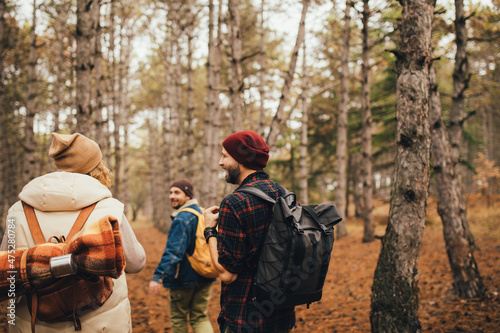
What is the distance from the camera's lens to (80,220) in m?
1.87

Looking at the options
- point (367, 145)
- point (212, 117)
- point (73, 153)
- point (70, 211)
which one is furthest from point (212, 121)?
point (70, 211)

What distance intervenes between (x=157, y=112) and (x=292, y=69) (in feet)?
69.8

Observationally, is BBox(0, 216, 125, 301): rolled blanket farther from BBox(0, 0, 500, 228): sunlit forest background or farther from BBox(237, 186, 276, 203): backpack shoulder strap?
BBox(0, 0, 500, 228): sunlit forest background

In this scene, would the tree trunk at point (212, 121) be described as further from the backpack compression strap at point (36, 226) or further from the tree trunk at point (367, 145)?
the backpack compression strap at point (36, 226)

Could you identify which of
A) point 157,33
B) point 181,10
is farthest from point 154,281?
point 157,33

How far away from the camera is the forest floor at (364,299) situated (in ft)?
13.9

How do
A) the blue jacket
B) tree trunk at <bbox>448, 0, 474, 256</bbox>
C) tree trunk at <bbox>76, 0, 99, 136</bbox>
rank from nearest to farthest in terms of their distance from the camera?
the blue jacket
tree trunk at <bbox>76, 0, 99, 136</bbox>
tree trunk at <bbox>448, 0, 474, 256</bbox>

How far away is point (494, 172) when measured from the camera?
15.9 meters

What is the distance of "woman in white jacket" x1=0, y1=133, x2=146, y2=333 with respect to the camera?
1837mm

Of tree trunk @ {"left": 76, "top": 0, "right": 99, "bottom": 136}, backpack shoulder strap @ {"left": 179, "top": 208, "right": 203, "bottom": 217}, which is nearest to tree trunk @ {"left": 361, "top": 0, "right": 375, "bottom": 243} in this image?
backpack shoulder strap @ {"left": 179, "top": 208, "right": 203, "bottom": 217}

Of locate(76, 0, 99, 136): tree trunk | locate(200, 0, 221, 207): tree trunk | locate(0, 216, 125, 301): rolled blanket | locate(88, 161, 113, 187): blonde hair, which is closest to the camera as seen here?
locate(0, 216, 125, 301): rolled blanket

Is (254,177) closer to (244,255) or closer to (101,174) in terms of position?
(244,255)

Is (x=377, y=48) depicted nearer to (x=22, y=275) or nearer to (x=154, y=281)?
(x=154, y=281)

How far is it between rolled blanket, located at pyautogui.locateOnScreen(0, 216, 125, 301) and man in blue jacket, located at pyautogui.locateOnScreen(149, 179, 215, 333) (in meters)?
1.91
